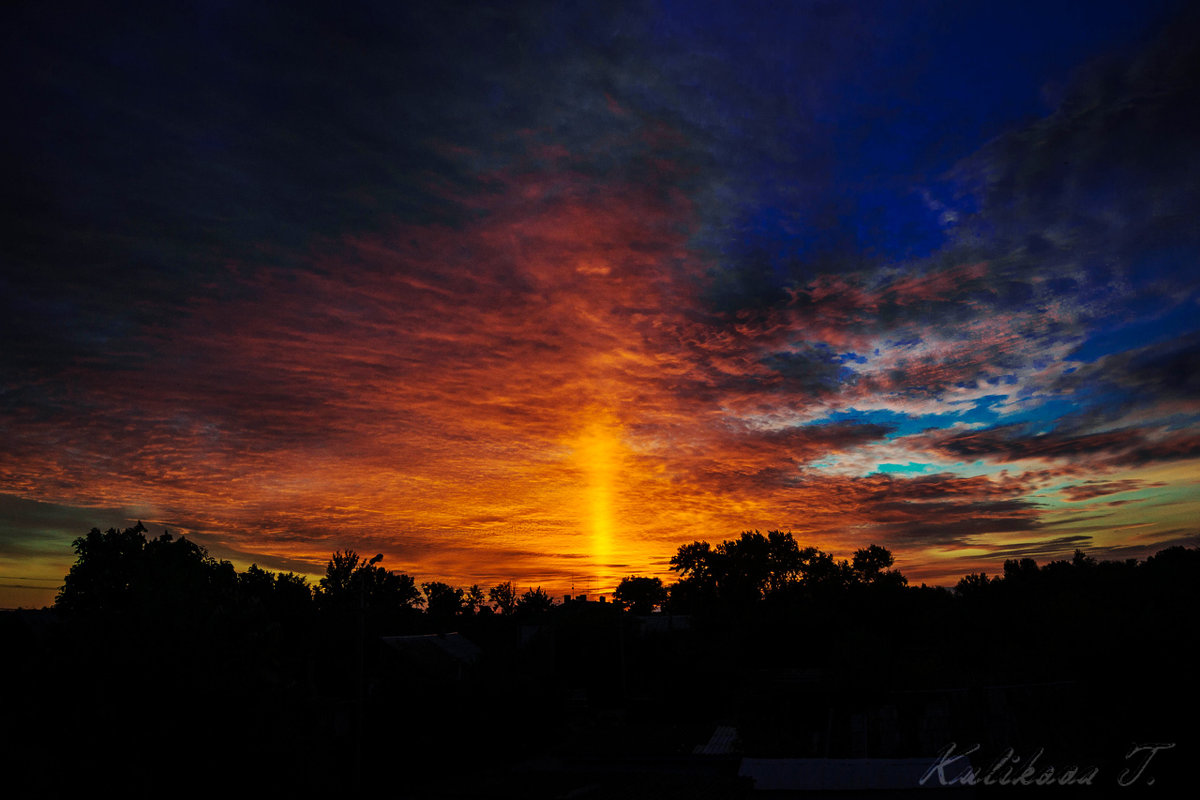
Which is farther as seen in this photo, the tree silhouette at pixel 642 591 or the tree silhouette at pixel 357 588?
the tree silhouette at pixel 642 591

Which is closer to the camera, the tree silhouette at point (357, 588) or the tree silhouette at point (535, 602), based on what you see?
the tree silhouette at point (357, 588)

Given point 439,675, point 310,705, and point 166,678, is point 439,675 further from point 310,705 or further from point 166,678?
point 166,678

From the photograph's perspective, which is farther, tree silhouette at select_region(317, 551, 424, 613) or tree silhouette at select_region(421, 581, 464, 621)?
tree silhouette at select_region(421, 581, 464, 621)

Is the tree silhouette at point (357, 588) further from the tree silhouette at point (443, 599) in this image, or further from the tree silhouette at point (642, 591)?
the tree silhouette at point (642, 591)

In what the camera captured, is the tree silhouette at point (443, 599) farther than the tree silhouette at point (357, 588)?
Yes

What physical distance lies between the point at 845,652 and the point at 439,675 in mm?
28441

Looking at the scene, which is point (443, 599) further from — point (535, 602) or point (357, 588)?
point (357, 588)

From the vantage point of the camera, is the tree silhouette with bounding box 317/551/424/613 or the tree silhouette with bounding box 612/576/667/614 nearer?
the tree silhouette with bounding box 317/551/424/613

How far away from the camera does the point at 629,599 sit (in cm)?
14975

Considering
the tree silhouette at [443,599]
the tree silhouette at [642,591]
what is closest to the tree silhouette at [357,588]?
the tree silhouette at [443,599]

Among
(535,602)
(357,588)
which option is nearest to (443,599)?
(535,602)

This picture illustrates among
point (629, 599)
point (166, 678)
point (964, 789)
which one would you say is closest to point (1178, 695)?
point (964, 789)

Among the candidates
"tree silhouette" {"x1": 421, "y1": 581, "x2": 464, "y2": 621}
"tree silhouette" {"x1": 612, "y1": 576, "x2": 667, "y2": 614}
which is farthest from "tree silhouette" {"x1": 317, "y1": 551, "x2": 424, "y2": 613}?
"tree silhouette" {"x1": 612, "y1": 576, "x2": 667, "y2": 614}

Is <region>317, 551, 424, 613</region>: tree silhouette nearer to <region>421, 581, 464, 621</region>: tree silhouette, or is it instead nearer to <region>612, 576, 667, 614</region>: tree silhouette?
<region>421, 581, 464, 621</region>: tree silhouette
